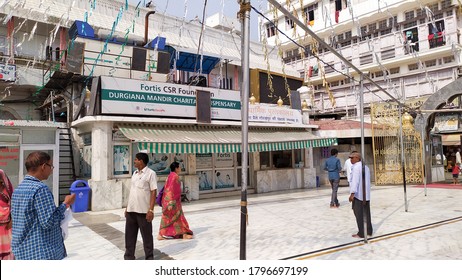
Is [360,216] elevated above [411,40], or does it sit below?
below

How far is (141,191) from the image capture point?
477 cm

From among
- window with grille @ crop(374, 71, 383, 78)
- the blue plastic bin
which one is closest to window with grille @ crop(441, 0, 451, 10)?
window with grille @ crop(374, 71, 383, 78)

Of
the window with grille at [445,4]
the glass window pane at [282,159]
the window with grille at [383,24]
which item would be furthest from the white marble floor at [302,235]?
the window with grille at [383,24]

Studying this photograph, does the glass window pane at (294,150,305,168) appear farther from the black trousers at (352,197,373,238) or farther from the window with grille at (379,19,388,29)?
the window with grille at (379,19,388,29)

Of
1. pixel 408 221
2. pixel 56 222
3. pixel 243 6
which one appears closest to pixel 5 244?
pixel 56 222

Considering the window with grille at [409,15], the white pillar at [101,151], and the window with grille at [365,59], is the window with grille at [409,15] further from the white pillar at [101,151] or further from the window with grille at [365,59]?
the white pillar at [101,151]

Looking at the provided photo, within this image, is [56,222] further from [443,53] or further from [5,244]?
[443,53]

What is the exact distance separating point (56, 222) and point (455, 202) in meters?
11.3

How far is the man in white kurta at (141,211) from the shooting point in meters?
4.70

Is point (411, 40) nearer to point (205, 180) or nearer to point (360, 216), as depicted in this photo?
point (205, 180)

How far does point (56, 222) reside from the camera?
288 cm

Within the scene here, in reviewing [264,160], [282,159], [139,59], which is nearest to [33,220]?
[139,59]

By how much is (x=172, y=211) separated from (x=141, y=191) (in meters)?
1.67

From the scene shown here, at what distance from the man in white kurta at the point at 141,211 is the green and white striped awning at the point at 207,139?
4.54 meters
